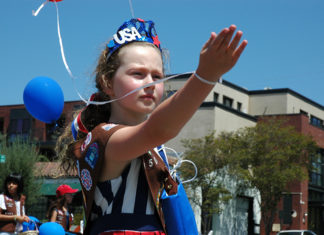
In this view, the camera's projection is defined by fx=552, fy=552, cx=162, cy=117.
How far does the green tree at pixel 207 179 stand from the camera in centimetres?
2631

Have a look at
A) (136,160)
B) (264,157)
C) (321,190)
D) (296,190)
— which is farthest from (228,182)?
(136,160)

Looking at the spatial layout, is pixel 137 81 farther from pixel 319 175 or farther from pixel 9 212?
pixel 319 175

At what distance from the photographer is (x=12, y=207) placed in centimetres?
771

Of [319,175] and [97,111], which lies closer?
[97,111]

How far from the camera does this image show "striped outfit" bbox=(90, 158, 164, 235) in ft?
7.15

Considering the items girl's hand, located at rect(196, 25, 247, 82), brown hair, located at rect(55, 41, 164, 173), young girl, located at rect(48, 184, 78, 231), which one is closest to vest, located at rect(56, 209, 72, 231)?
young girl, located at rect(48, 184, 78, 231)

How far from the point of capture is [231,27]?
162cm

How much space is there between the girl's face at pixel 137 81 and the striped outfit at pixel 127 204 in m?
0.23

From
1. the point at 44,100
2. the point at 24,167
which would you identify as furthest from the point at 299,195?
the point at 44,100

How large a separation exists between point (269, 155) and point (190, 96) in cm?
2653

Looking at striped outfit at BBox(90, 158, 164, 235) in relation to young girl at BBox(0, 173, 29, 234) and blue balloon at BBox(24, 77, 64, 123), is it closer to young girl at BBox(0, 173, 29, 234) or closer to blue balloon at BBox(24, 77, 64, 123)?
blue balloon at BBox(24, 77, 64, 123)

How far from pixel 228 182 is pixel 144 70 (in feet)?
89.9

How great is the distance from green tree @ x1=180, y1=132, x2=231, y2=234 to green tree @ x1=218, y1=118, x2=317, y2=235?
1.86 feet

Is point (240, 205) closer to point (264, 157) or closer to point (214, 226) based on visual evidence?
point (214, 226)
